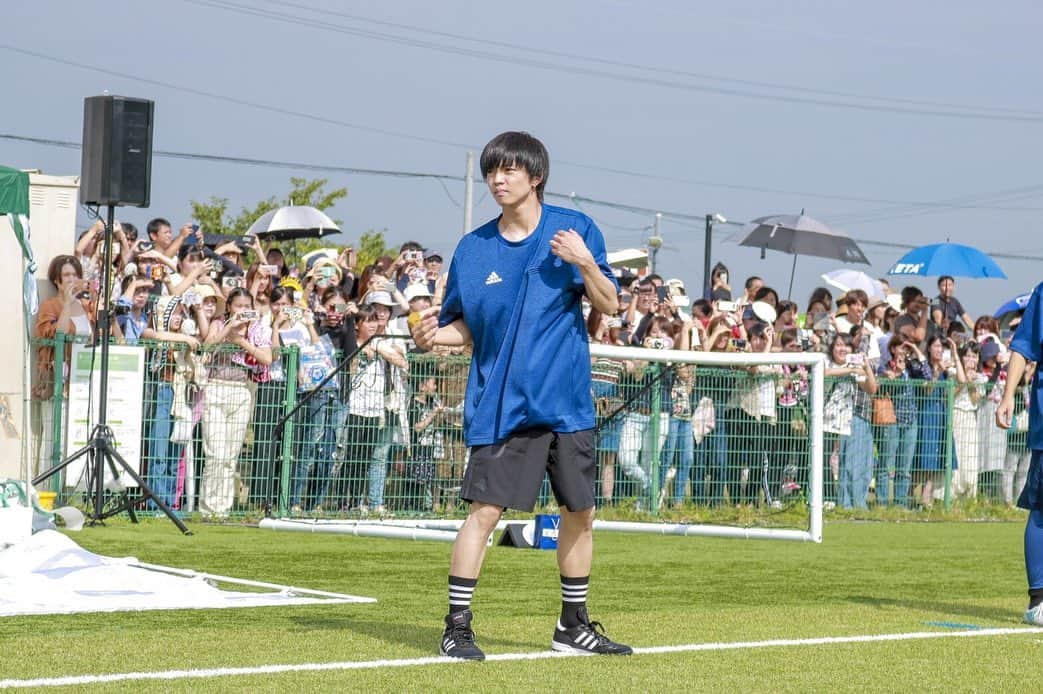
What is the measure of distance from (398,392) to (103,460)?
3325 millimetres

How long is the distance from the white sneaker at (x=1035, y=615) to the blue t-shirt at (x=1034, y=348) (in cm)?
80

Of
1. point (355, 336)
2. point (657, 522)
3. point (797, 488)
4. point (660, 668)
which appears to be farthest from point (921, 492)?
point (660, 668)

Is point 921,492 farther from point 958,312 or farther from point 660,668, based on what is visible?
point 660,668

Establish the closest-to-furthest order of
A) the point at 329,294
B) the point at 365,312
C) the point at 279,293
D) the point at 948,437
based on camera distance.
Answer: the point at 365,312 → the point at 279,293 → the point at 329,294 → the point at 948,437

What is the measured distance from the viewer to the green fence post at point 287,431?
47.7ft

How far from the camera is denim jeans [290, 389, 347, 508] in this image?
574 inches

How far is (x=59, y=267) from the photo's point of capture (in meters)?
14.1

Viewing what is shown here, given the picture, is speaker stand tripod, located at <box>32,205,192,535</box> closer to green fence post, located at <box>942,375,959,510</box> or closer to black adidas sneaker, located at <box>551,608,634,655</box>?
black adidas sneaker, located at <box>551,608,634,655</box>

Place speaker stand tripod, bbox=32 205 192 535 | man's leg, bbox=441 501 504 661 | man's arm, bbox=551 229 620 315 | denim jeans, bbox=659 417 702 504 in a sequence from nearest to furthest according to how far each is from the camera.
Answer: man's arm, bbox=551 229 620 315, man's leg, bbox=441 501 504 661, speaker stand tripod, bbox=32 205 192 535, denim jeans, bbox=659 417 702 504

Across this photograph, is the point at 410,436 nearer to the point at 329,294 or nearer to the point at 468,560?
the point at 329,294

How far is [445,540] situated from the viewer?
12.8 m

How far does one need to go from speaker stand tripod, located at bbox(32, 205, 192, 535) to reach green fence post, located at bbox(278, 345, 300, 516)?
5.54 feet

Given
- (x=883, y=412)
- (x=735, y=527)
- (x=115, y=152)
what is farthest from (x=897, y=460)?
(x=115, y=152)

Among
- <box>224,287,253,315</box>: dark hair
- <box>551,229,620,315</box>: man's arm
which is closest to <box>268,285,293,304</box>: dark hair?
<box>224,287,253,315</box>: dark hair
